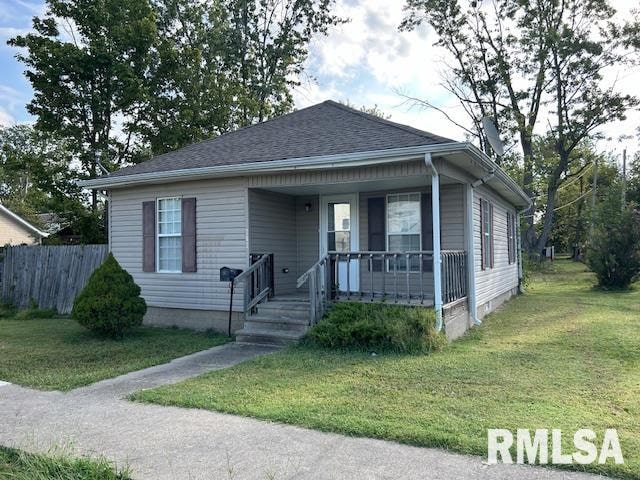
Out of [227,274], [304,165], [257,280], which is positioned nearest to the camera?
[304,165]

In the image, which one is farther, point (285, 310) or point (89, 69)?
point (89, 69)

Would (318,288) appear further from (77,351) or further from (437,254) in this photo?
(77,351)

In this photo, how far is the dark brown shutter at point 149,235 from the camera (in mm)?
9906

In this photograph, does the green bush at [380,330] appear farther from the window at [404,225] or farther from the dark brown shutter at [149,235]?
the dark brown shutter at [149,235]

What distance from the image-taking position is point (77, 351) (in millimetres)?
7422

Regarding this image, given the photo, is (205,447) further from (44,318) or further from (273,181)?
(44,318)

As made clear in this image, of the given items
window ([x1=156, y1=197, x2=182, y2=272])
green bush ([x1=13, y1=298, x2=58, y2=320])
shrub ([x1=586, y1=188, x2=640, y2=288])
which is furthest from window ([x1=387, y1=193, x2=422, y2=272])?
shrub ([x1=586, y1=188, x2=640, y2=288])

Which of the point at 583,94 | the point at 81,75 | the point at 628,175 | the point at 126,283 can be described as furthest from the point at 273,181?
the point at 628,175

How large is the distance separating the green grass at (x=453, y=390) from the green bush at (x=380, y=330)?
257mm

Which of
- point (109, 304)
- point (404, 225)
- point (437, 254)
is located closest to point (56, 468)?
point (109, 304)

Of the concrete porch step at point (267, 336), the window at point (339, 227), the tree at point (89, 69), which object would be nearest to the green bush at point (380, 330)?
the concrete porch step at point (267, 336)

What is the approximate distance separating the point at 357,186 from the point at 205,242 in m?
Answer: 3.06

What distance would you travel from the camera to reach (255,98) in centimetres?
2348

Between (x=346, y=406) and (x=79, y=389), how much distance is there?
→ 301 centimetres
